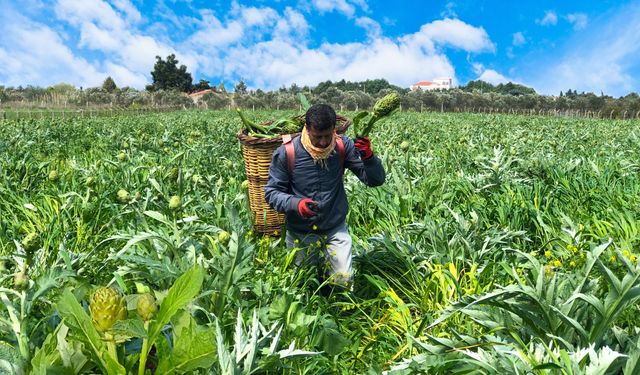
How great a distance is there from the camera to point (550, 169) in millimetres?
5207

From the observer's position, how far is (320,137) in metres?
2.96

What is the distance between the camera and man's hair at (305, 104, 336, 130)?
112 inches

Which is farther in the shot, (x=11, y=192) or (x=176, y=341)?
(x=11, y=192)

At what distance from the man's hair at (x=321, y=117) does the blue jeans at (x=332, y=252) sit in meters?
0.80

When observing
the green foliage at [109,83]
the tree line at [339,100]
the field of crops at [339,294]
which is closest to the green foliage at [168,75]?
the green foliage at [109,83]

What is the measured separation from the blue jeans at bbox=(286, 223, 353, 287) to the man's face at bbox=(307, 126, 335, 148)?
639 mm

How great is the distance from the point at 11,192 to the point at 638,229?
521 centimetres

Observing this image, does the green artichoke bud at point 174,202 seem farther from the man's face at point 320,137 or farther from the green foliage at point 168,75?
the green foliage at point 168,75

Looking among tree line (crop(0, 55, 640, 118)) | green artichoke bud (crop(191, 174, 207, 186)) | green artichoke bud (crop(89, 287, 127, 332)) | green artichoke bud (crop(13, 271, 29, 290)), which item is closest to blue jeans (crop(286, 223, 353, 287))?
green artichoke bud (crop(191, 174, 207, 186))

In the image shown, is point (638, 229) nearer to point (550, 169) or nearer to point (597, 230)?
point (597, 230)

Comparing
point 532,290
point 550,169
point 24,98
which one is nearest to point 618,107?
point 550,169

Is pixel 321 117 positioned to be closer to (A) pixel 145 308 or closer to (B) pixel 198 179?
(B) pixel 198 179

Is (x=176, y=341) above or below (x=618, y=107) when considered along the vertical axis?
below

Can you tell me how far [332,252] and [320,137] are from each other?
80cm
